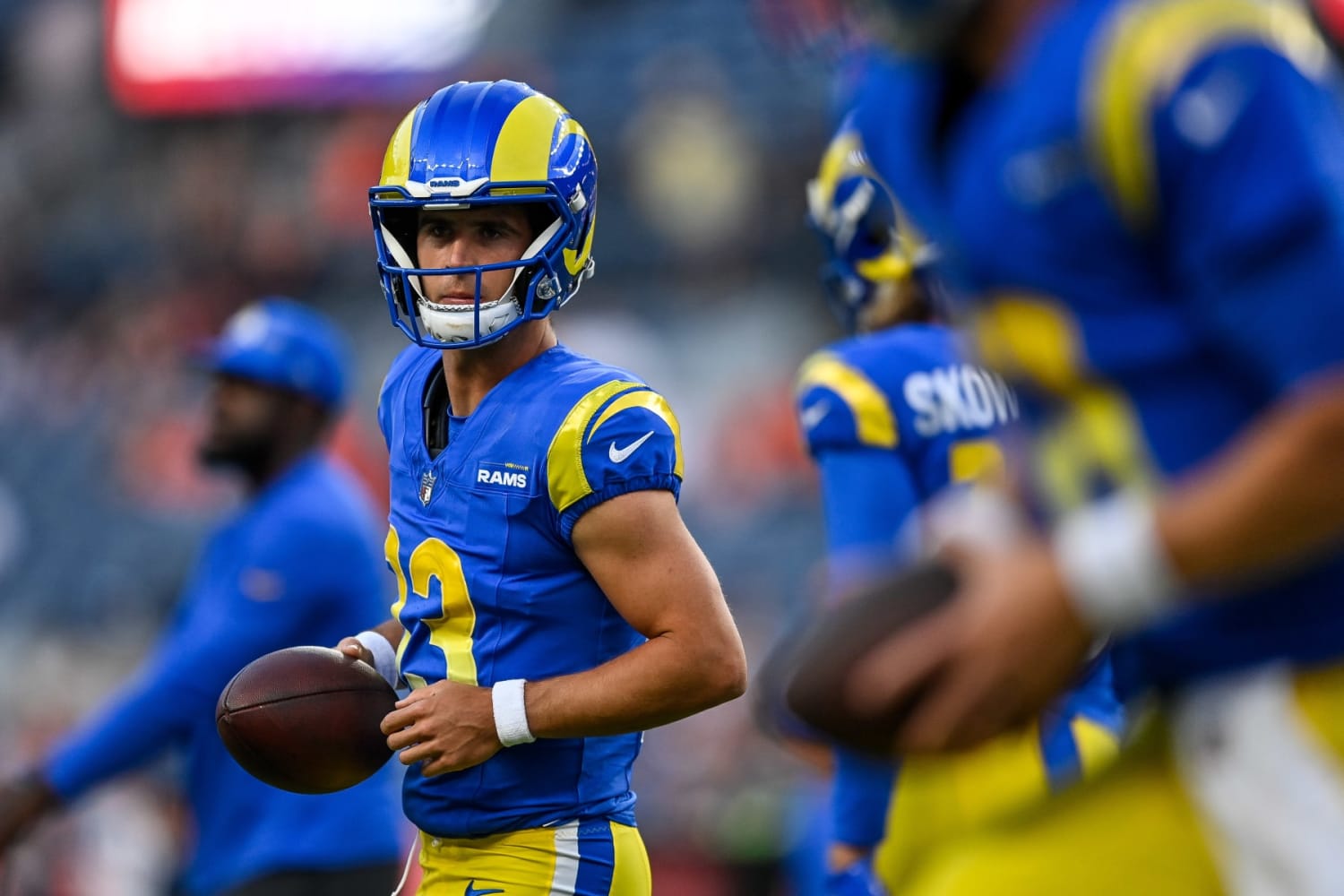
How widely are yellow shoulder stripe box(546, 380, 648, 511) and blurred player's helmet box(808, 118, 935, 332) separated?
3.45 ft

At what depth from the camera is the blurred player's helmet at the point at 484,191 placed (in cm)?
321

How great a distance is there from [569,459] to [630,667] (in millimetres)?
363

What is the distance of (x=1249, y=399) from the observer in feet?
5.85

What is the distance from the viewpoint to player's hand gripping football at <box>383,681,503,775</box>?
9.89 ft

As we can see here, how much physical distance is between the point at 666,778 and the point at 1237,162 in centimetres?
925

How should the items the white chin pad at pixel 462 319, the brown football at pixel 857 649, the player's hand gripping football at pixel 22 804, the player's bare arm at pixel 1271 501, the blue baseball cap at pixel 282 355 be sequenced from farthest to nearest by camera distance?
the blue baseball cap at pixel 282 355, the player's hand gripping football at pixel 22 804, the white chin pad at pixel 462 319, the brown football at pixel 857 649, the player's bare arm at pixel 1271 501

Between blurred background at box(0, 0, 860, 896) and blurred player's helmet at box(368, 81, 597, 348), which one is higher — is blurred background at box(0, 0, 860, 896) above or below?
below

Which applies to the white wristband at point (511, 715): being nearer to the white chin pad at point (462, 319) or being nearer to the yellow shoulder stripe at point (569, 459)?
the yellow shoulder stripe at point (569, 459)

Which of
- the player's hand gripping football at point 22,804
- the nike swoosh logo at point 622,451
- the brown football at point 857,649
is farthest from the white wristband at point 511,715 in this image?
the player's hand gripping football at point 22,804

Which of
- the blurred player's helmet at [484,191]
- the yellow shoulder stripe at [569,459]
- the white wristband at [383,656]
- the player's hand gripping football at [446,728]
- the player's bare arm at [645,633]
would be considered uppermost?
the blurred player's helmet at [484,191]

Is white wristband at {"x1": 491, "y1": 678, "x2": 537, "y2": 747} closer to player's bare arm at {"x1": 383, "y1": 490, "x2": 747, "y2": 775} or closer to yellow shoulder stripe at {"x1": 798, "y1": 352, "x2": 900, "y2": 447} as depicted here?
player's bare arm at {"x1": 383, "y1": 490, "x2": 747, "y2": 775}

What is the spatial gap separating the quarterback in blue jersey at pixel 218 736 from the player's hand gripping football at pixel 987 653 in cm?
331

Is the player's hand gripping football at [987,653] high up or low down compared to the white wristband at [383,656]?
up

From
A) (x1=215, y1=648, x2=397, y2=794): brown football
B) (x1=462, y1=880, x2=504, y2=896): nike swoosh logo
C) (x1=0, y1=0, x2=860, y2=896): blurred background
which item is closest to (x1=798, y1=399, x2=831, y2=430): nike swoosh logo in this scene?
(x1=215, y1=648, x2=397, y2=794): brown football
